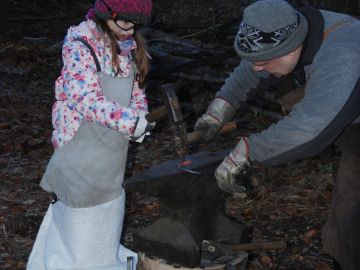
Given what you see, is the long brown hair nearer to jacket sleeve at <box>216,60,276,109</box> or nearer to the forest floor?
jacket sleeve at <box>216,60,276,109</box>

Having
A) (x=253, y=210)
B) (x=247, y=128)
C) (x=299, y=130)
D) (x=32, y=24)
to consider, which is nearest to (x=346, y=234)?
(x=299, y=130)

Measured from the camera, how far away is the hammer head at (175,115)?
367 cm

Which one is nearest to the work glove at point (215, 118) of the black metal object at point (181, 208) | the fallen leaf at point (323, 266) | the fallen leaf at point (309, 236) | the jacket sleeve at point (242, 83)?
the jacket sleeve at point (242, 83)

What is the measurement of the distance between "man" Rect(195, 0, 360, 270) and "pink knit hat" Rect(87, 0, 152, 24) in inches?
23.6

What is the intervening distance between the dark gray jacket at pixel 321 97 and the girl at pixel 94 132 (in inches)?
30.3

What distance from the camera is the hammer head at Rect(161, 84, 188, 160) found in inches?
145

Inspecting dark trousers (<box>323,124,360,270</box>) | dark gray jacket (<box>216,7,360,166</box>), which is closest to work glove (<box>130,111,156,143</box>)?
dark gray jacket (<box>216,7,360,166</box>)

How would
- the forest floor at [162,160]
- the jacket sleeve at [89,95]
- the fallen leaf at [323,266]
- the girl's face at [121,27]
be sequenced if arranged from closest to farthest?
the jacket sleeve at [89,95]
the girl's face at [121,27]
the fallen leaf at [323,266]
the forest floor at [162,160]

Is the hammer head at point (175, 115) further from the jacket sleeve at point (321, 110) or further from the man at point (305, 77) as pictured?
the jacket sleeve at point (321, 110)

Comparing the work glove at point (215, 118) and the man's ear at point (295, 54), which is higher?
the man's ear at point (295, 54)

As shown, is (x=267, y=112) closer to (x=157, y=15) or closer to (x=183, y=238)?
(x=183, y=238)

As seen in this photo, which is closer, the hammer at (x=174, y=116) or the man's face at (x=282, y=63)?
the man's face at (x=282, y=63)

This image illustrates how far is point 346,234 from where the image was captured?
386 cm

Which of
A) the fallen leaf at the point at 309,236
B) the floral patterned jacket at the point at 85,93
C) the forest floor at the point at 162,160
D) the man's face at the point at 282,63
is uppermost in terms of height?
the man's face at the point at 282,63
